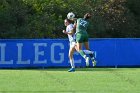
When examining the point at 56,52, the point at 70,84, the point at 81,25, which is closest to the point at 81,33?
the point at 81,25

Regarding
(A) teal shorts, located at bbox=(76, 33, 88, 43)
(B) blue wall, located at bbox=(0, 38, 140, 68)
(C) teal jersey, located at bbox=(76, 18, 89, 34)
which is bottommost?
(B) blue wall, located at bbox=(0, 38, 140, 68)

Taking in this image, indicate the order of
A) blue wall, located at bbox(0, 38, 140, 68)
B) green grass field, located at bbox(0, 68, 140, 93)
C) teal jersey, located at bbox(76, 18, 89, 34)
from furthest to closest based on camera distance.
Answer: blue wall, located at bbox(0, 38, 140, 68) < teal jersey, located at bbox(76, 18, 89, 34) < green grass field, located at bbox(0, 68, 140, 93)

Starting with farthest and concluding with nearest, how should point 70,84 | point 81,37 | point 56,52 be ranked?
point 56,52 < point 81,37 < point 70,84

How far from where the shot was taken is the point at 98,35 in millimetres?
30344

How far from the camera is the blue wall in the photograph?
2136 centimetres

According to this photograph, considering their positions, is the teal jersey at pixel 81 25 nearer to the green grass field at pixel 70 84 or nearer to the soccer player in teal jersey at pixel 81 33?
the soccer player in teal jersey at pixel 81 33

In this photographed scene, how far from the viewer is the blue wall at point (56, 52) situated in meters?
21.4

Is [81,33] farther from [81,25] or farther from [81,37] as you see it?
[81,25]

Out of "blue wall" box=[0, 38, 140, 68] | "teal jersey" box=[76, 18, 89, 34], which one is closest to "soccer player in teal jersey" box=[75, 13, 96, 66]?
"teal jersey" box=[76, 18, 89, 34]

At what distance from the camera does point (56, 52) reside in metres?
21.7

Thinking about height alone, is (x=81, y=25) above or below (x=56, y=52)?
above

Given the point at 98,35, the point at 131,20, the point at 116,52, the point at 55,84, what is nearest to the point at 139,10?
the point at 131,20

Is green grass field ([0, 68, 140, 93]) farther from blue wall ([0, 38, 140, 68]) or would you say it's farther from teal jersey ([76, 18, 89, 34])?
blue wall ([0, 38, 140, 68])

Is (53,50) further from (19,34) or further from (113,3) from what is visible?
(113,3)
